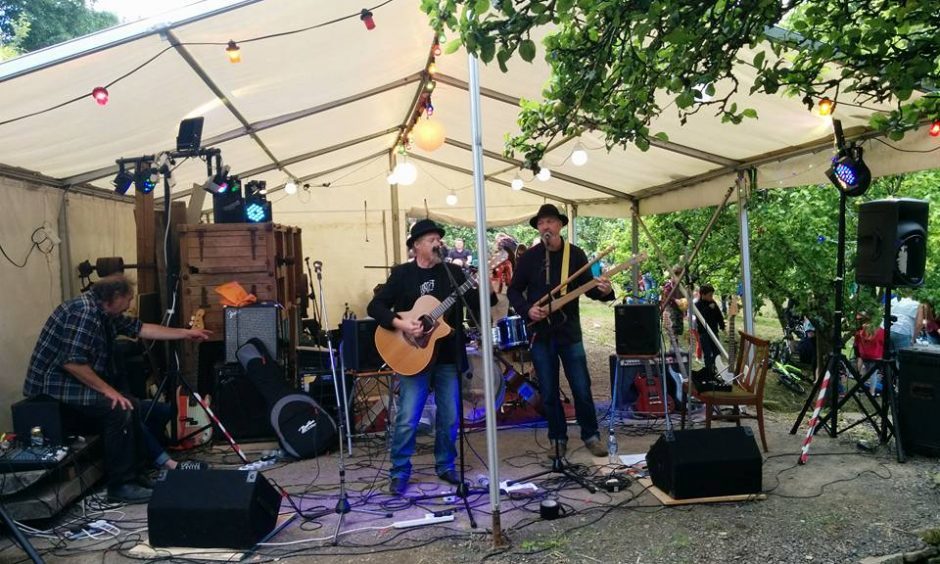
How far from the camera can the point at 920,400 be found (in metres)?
Result: 4.70

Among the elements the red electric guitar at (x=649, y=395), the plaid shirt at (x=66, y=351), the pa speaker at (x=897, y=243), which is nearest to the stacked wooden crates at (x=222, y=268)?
the plaid shirt at (x=66, y=351)

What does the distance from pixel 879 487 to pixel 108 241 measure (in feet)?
25.2

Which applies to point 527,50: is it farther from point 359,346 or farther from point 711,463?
point 359,346

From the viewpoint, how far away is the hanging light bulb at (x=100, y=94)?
434 cm

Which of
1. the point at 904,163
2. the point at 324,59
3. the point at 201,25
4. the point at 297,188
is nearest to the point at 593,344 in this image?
the point at 297,188

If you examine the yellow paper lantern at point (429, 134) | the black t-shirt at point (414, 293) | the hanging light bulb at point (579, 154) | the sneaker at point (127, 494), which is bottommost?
the sneaker at point (127, 494)

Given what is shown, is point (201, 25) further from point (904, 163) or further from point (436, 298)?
point (904, 163)

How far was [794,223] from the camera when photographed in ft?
27.8

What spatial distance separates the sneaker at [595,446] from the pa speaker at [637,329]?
3.62ft

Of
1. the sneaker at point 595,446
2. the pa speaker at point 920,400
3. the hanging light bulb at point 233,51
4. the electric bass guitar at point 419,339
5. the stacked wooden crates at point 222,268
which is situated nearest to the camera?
the electric bass guitar at point 419,339

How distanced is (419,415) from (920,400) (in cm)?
368

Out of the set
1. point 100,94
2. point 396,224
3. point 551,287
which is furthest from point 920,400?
point 396,224

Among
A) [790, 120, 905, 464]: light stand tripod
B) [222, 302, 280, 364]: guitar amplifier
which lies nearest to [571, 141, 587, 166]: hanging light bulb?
[790, 120, 905, 464]: light stand tripod

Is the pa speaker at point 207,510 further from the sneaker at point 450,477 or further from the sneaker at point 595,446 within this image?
the sneaker at point 595,446
